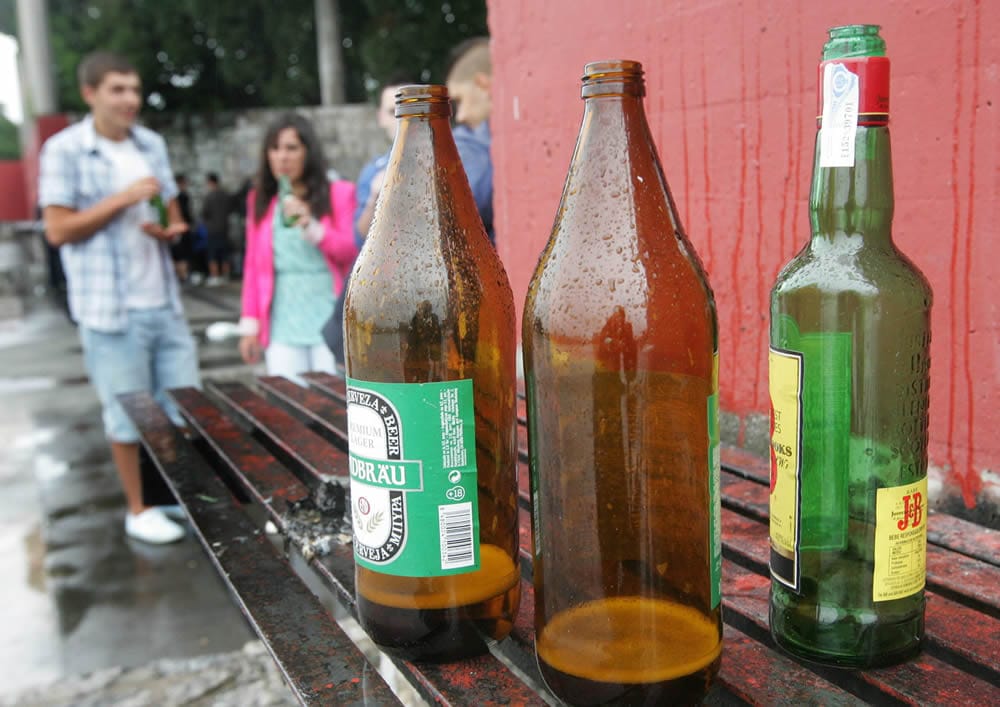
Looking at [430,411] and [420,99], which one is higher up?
[420,99]

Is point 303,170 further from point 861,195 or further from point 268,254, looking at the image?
point 861,195

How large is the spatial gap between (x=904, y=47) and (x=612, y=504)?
1.41m

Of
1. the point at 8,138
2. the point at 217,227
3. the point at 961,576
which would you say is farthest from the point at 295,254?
the point at 8,138

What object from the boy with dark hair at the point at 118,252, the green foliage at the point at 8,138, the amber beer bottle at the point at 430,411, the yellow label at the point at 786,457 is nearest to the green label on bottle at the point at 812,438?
the yellow label at the point at 786,457

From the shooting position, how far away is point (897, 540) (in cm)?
102

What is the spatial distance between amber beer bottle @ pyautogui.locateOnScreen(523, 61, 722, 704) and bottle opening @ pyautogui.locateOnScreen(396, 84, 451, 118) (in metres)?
0.23

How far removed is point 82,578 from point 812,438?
3.67 m

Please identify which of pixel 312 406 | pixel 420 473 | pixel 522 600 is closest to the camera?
pixel 420 473

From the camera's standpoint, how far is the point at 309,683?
1.12m

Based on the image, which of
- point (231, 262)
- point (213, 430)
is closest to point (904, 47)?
point (213, 430)

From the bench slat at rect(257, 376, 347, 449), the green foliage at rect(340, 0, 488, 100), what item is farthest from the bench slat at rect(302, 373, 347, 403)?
the green foliage at rect(340, 0, 488, 100)

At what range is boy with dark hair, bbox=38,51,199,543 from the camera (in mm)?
3967

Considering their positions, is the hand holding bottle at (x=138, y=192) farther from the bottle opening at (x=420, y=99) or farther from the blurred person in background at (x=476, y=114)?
the bottle opening at (x=420, y=99)

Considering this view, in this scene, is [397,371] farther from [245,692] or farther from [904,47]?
[245,692]
